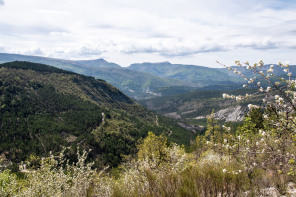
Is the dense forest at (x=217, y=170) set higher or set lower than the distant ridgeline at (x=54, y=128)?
higher

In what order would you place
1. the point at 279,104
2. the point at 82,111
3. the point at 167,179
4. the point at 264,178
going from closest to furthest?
the point at 279,104 < the point at 167,179 < the point at 264,178 < the point at 82,111

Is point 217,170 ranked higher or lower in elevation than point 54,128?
higher

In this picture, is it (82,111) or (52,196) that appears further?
(82,111)

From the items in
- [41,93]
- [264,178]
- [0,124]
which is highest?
[264,178]

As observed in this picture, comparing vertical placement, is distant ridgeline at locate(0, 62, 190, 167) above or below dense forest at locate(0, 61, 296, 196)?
below

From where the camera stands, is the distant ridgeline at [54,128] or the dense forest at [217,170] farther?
the distant ridgeline at [54,128]

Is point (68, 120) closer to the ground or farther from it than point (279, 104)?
closer to the ground

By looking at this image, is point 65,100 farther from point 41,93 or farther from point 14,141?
point 14,141

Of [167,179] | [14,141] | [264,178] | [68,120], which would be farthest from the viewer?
[68,120]

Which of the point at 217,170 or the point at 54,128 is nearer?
the point at 217,170

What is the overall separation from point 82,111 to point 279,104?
187 meters

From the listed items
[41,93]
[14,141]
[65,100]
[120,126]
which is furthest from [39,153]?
[41,93]

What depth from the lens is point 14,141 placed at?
389ft

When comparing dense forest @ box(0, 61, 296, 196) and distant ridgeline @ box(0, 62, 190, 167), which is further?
distant ridgeline @ box(0, 62, 190, 167)
